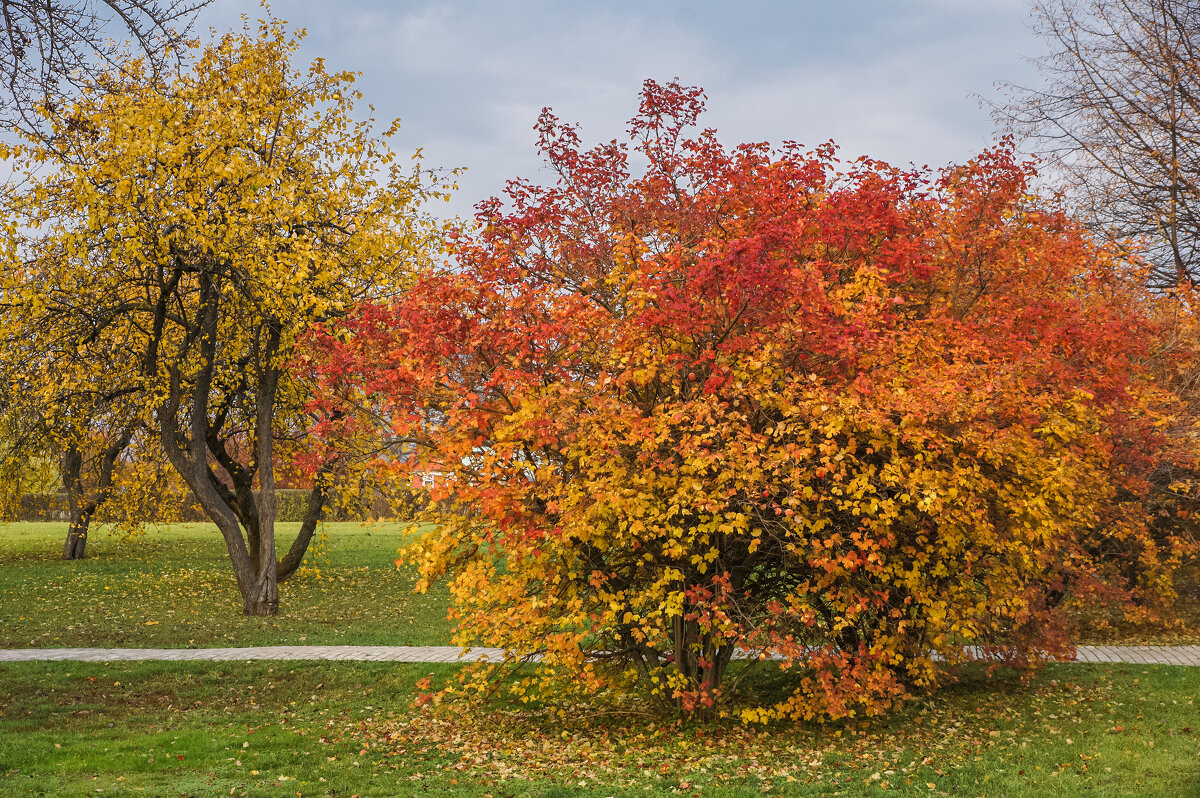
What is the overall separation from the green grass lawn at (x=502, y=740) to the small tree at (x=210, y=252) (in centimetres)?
363

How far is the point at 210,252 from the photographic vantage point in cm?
1283

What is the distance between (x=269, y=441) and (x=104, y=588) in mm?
5541

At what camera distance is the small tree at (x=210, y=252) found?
1205cm

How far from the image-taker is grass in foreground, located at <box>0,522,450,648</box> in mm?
13078

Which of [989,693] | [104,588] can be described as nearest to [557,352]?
[989,693]

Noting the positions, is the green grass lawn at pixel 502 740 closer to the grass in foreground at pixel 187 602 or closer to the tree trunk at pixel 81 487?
the grass in foreground at pixel 187 602

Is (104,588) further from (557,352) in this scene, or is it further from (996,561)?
(996,561)

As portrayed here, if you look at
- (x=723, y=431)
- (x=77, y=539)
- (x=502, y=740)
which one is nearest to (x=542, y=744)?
(x=502, y=740)

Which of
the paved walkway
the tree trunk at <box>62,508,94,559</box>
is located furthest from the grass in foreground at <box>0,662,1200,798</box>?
the tree trunk at <box>62,508,94,559</box>

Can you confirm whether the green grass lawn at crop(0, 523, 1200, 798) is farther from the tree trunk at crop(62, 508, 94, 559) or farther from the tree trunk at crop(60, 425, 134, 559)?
the tree trunk at crop(62, 508, 94, 559)

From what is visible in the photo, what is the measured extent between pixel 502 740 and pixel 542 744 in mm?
414

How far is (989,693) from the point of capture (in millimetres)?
9703

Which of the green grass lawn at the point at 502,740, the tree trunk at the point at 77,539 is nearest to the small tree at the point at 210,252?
the green grass lawn at the point at 502,740

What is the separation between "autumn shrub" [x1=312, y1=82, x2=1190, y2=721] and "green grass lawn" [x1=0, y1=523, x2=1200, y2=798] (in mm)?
501
